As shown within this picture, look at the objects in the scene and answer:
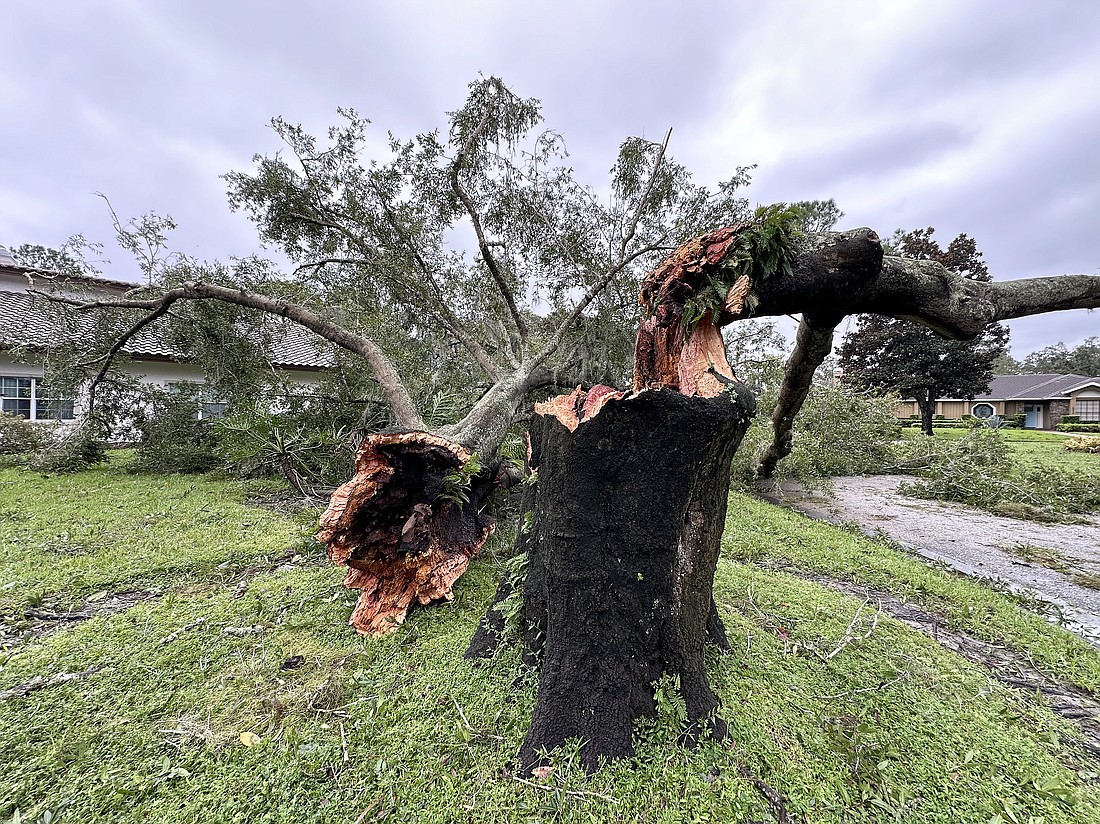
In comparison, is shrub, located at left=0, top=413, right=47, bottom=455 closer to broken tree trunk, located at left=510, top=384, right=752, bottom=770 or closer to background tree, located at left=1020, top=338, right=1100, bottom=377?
broken tree trunk, located at left=510, top=384, right=752, bottom=770

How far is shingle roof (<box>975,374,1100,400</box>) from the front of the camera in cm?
2697

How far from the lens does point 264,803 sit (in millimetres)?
1296

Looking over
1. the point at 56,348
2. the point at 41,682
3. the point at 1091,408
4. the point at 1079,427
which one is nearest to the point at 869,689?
the point at 41,682

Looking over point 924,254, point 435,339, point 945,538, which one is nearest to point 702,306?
point 945,538

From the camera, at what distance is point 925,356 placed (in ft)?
54.2

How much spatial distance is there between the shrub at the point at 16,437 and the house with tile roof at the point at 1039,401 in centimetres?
3567

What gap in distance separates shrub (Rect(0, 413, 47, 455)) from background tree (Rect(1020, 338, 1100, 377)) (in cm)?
6583

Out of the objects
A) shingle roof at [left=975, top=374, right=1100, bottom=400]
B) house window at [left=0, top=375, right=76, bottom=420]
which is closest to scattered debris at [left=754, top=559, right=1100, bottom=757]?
house window at [left=0, top=375, right=76, bottom=420]

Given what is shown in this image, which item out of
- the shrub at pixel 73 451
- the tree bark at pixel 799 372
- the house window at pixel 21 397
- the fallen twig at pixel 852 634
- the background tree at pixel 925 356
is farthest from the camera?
the background tree at pixel 925 356

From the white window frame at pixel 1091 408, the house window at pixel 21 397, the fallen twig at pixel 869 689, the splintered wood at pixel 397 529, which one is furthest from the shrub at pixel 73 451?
the white window frame at pixel 1091 408

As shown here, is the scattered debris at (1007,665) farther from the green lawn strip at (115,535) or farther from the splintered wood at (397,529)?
the green lawn strip at (115,535)

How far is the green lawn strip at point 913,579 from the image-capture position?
219cm

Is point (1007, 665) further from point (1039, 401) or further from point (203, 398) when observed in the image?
point (1039, 401)

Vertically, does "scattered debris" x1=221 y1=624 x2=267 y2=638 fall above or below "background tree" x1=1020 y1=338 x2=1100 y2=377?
below
